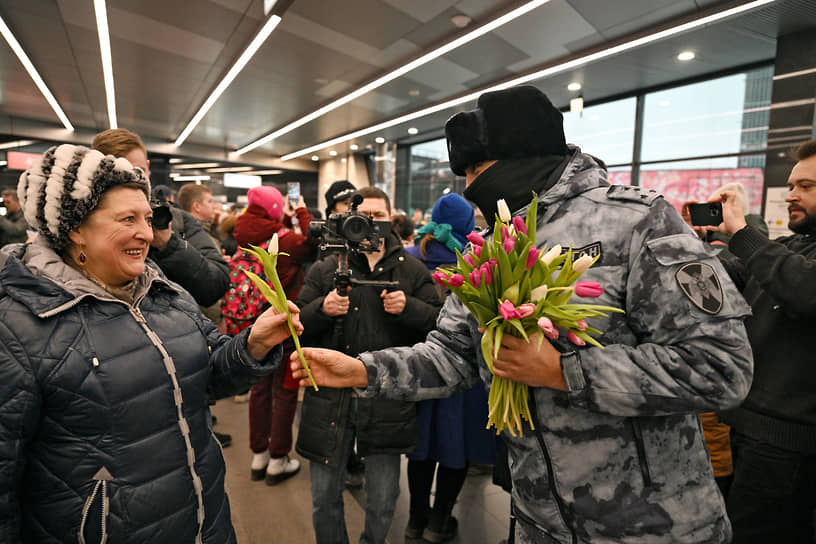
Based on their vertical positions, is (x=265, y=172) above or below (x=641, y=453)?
above

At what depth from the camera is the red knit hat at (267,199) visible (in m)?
2.54

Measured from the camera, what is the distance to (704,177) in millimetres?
6055

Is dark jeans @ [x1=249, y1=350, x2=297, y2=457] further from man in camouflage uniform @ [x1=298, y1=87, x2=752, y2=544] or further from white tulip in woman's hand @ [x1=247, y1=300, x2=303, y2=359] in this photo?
man in camouflage uniform @ [x1=298, y1=87, x2=752, y2=544]

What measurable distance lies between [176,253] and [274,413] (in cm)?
134

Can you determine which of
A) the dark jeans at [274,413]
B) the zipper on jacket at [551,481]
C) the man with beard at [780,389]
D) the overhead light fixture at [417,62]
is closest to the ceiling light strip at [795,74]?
the overhead light fixture at [417,62]

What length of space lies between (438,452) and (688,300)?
160 cm

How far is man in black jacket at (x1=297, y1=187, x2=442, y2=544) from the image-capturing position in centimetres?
173

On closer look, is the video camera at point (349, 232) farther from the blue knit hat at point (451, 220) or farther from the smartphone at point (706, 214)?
the smartphone at point (706, 214)

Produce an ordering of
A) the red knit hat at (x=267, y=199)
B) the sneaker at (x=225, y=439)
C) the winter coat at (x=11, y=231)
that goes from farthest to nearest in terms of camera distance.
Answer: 1. the winter coat at (x=11, y=231)
2. the sneaker at (x=225, y=439)
3. the red knit hat at (x=267, y=199)

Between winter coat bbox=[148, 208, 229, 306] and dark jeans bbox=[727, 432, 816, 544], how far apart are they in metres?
2.34

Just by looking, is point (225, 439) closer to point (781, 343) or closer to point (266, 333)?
point (266, 333)

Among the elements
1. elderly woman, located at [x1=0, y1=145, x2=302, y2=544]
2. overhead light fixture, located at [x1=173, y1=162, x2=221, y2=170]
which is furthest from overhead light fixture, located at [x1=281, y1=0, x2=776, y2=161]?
overhead light fixture, located at [x1=173, y1=162, x2=221, y2=170]

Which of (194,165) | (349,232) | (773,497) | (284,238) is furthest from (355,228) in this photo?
(194,165)

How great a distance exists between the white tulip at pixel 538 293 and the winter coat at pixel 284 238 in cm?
194
